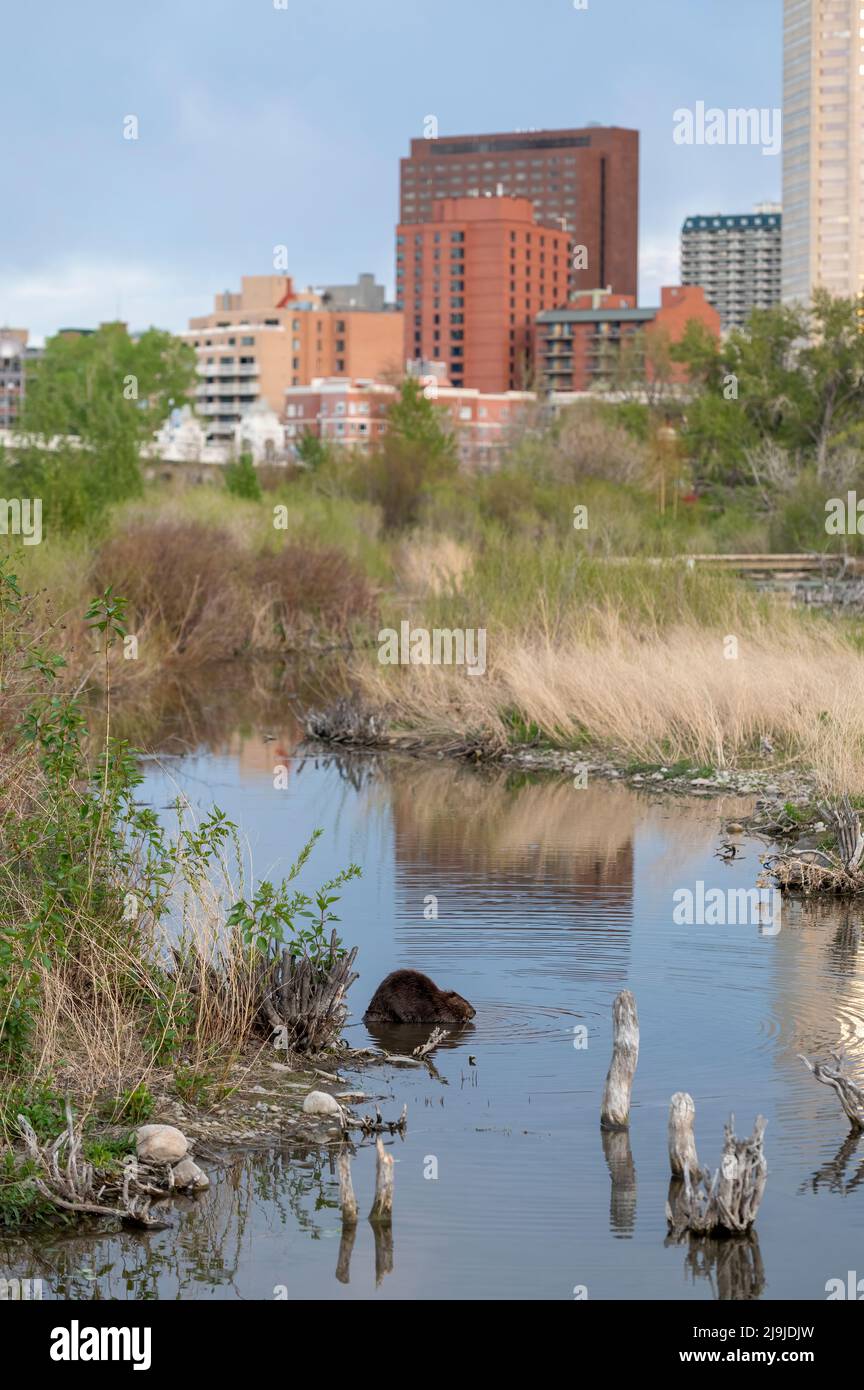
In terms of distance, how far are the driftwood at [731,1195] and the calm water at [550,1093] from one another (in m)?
0.09

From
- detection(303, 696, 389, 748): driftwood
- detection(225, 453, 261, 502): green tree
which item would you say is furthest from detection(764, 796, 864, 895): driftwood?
detection(225, 453, 261, 502): green tree

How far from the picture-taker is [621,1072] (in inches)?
314

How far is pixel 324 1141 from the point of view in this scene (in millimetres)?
7855

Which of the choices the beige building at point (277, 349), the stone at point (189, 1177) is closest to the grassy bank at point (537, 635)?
the stone at point (189, 1177)

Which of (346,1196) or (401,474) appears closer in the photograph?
(346,1196)

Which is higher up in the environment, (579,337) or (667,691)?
(579,337)

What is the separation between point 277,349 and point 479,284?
29795 mm

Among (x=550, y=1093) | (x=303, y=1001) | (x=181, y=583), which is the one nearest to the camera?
(x=550, y=1093)

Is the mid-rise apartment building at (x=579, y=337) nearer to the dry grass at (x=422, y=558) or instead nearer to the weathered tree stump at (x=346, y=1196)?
the dry grass at (x=422, y=558)

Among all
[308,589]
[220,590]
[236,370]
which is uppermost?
[236,370]

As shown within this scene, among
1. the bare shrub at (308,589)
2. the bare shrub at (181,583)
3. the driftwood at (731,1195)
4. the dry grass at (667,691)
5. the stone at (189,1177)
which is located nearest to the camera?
the driftwood at (731,1195)

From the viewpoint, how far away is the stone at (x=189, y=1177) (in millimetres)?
7176
